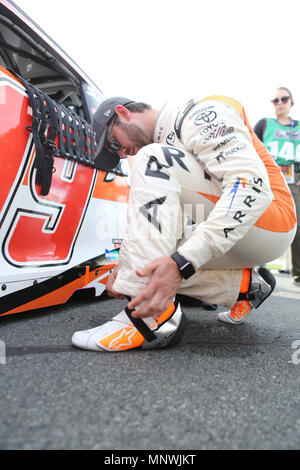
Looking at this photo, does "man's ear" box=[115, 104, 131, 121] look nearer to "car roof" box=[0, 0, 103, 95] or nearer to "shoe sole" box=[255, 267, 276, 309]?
"car roof" box=[0, 0, 103, 95]

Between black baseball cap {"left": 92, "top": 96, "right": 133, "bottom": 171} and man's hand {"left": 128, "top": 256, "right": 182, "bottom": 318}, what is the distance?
0.65m

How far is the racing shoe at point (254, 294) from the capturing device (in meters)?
1.03

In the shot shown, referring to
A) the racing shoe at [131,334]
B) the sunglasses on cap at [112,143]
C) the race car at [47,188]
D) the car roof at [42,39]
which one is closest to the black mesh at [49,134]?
the race car at [47,188]

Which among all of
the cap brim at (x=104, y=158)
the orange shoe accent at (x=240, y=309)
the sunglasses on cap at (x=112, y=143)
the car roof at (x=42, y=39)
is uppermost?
the car roof at (x=42, y=39)

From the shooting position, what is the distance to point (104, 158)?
1.22 meters

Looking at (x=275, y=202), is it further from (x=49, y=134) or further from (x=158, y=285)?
(x=49, y=134)

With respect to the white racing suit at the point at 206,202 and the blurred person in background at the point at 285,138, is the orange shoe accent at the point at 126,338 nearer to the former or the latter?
the white racing suit at the point at 206,202

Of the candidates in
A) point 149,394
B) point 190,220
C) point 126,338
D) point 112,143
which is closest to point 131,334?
point 126,338

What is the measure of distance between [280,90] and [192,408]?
2562mm

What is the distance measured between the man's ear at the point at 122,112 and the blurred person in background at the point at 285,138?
5.38 feet

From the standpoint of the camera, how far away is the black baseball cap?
1.12 meters

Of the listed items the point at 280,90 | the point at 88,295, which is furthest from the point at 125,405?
the point at 280,90

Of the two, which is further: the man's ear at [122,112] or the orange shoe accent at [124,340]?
the man's ear at [122,112]
